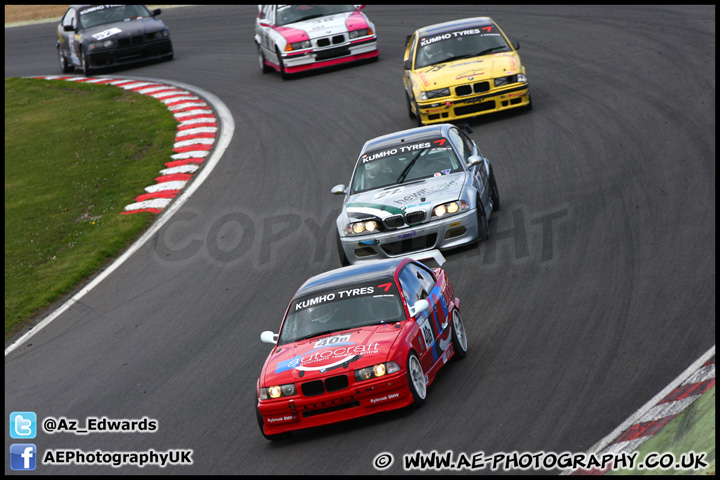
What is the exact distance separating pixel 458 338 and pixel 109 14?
19.5m

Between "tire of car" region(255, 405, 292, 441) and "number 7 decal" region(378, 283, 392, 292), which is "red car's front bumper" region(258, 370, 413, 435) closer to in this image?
"tire of car" region(255, 405, 292, 441)

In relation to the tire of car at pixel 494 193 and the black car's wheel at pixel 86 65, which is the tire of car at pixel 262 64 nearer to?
the black car's wheel at pixel 86 65

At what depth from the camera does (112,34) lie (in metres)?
25.7

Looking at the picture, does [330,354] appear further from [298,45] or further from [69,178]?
[298,45]

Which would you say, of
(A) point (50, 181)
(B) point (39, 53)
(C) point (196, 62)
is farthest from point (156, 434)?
(B) point (39, 53)

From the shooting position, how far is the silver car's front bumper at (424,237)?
488 inches

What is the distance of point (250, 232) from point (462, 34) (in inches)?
256

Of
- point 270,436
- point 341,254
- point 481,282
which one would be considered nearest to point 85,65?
point 341,254

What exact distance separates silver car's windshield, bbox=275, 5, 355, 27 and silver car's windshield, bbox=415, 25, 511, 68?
5.45 m

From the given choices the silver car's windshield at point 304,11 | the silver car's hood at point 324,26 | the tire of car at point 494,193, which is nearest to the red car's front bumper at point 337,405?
the tire of car at point 494,193

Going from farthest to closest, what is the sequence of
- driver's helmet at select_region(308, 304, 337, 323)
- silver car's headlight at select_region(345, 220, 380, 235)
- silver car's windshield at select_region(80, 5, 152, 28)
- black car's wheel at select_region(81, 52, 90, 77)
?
black car's wheel at select_region(81, 52, 90, 77)
silver car's windshield at select_region(80, 5, 152, 28)
silver car's headlight at select_region(345, 220, 380, 235)
driver's helmet at select_region(308, 304, 337, 323)

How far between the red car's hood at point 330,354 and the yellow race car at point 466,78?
369 inches

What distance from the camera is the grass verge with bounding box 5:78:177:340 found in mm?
14156

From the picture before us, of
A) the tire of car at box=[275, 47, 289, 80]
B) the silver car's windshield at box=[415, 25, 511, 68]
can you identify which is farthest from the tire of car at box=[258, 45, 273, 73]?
the silver car's windshield at box=[415, 25, 511, 68]
